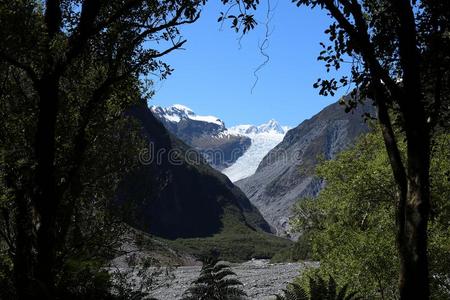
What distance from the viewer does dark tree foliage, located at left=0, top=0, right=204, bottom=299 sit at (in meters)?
10.9

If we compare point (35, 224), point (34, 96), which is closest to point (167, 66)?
point (34, 96)

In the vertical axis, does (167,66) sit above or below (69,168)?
above

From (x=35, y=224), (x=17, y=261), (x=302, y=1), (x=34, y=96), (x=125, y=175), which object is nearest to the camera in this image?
(x=302, y=1)

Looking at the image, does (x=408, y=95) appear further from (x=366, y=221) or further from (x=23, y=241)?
(x=366, y=221)

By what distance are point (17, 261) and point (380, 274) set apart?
59.3 feet

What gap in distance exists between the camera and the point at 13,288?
1314 cm

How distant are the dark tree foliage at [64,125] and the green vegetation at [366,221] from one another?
13.4m

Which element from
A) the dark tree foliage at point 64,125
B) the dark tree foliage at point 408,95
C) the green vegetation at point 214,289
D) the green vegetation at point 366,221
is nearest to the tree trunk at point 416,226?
the dark tree foliage at point 408,95

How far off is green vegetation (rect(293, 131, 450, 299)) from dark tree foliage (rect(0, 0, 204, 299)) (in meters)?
13.4

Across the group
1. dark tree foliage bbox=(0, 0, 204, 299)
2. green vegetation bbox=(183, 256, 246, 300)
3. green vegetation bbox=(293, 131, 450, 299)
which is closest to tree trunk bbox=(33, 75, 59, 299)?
dark tree foliage bbox=(0, 0, 204, 299)

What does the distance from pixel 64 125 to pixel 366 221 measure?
2224 cm

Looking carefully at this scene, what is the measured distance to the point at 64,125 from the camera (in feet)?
48.7

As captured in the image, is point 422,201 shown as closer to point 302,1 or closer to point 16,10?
point 302,1

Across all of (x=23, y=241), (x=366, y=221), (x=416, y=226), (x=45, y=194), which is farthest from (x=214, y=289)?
(x=366, y=221)
